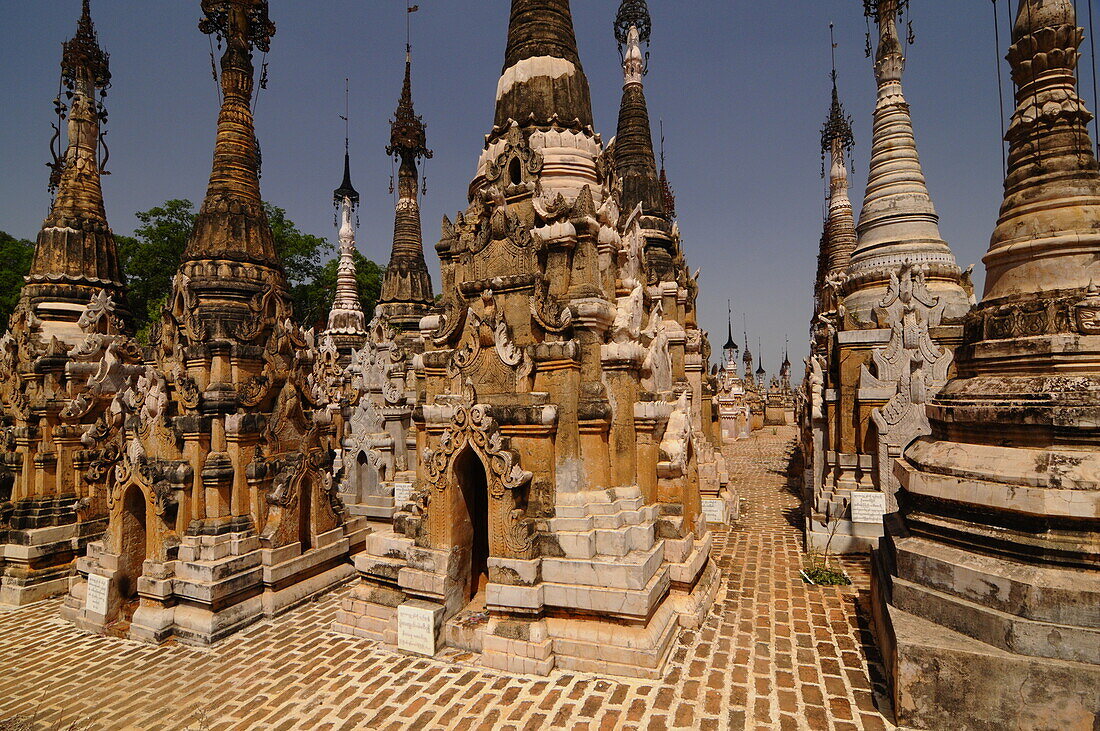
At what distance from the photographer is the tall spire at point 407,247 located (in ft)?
75.7

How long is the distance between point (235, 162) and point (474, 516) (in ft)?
25.9

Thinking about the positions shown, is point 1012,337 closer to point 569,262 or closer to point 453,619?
point 569,262

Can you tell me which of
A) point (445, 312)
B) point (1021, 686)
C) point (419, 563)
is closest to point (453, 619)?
point (419, 563)

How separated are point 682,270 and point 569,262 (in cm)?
791

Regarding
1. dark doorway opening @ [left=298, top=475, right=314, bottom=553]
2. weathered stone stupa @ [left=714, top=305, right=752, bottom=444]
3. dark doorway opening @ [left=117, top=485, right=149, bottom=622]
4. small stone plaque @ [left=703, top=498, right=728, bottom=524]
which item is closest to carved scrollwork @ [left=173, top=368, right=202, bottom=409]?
dark doorway opening @ [left=117, top=485, right=149, bottom=622]

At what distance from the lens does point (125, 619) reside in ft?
28.8

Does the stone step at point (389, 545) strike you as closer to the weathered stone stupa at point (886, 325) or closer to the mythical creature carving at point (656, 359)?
the mythical creature carving at point (656, 359)

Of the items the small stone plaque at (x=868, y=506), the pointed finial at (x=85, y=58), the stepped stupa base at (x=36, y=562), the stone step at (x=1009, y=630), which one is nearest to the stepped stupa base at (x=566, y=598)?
the stone step at (x=1009, y=630)

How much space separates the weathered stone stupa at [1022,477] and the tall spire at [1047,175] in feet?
0.05

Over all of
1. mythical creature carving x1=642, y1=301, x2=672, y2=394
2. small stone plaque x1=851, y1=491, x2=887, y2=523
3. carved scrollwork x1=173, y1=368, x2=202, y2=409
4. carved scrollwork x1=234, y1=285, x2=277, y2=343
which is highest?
carved scrollwork x1=234, y1=285, x2=277, y2=343

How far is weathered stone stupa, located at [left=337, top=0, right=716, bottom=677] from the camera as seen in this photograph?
22.9ft

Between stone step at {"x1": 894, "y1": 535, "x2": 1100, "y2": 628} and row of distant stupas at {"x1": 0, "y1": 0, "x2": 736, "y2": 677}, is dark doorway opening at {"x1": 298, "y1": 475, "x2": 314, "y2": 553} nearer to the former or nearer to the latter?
row of distant stupas at {"x1": 0, "y1": 0, "x2": 736, "y2": 677}

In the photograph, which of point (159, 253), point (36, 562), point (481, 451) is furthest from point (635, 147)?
point (159, 253)

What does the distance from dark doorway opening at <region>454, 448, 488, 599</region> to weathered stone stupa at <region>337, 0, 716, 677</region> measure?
0.03 m
